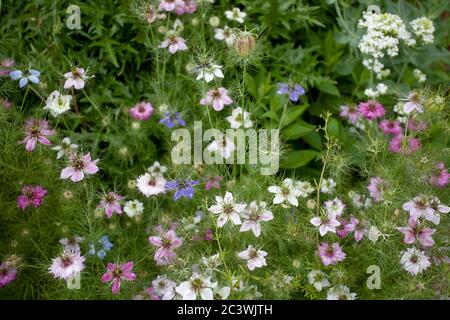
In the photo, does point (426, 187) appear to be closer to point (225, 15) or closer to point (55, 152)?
point (225, 15)

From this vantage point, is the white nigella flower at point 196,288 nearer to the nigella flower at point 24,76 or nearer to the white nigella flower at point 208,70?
the white nigella flower at point 208,70

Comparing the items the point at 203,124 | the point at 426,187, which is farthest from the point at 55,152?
the point at 426,187

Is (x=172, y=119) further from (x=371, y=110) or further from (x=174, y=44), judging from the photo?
(x=371, y=110)

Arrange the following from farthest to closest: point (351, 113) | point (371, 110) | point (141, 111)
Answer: point (351, 113)
point (141, 111)
point (371, 110)

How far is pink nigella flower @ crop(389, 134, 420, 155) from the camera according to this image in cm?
193

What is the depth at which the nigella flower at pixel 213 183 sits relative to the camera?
2006mm

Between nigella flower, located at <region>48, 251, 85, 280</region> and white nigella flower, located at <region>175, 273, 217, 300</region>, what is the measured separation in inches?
13.1

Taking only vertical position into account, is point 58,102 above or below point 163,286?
above

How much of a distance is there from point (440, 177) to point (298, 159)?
0.65 metres

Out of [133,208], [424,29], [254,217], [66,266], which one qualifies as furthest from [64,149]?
[424,29]

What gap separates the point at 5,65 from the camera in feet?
7.36

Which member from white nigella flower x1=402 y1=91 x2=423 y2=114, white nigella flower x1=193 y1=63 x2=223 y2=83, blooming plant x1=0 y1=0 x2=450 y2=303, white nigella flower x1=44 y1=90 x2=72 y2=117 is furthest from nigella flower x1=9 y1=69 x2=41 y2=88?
white nigella flower x1=402 y1=91 x2=423 y2=114

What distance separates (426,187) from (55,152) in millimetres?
1317

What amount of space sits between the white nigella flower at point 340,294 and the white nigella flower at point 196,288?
364 millimetres
